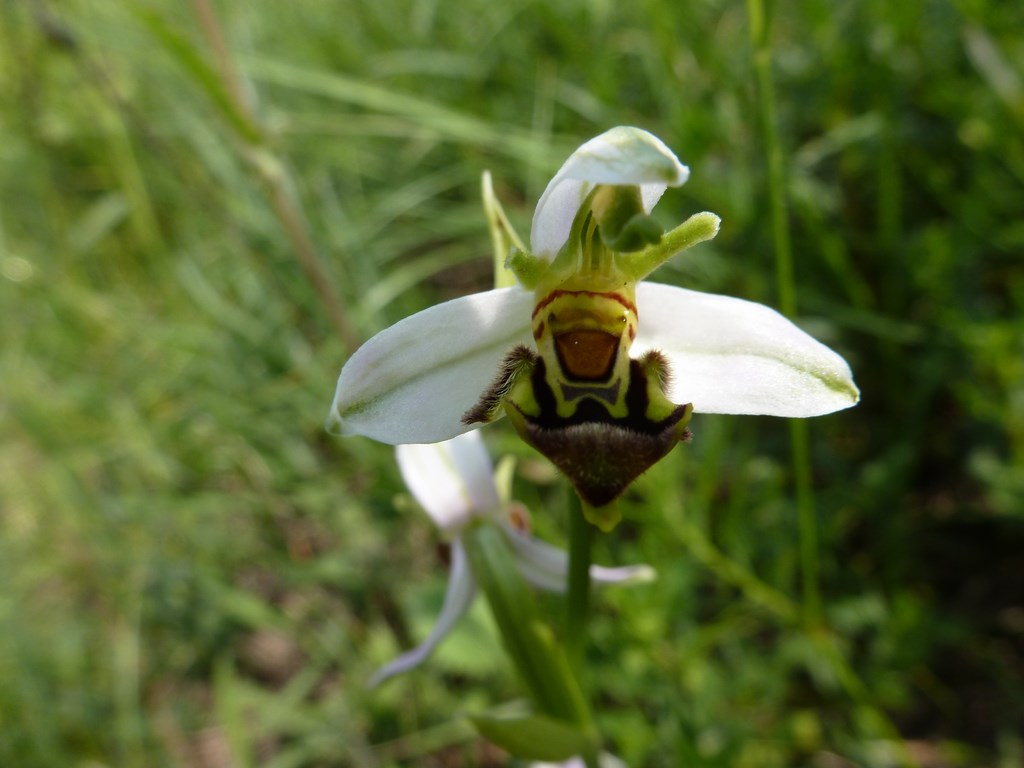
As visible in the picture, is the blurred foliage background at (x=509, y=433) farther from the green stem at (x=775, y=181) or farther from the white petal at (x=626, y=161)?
the white petal at (x=626, y=161)

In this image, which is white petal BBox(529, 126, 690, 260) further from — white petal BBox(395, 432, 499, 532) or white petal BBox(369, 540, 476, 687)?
white petal BBox(369, 540, 476, 687)

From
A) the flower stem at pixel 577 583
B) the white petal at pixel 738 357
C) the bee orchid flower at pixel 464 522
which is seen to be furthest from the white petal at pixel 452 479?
the white petal at pixel 738 357

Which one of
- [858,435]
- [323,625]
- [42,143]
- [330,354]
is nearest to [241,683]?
[323,625]

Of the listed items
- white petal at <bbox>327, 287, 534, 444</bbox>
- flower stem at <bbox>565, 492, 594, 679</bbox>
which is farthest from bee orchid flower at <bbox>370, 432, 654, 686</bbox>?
white petal at <bbox>327, 287, 534, 444</bbox>

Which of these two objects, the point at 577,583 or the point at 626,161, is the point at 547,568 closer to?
the point at 577,583

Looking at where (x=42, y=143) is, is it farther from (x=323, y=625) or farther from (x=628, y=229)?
(x=628, y=229)

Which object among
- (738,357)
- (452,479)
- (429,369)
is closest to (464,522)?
(452,479)
